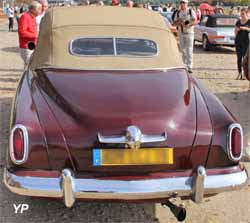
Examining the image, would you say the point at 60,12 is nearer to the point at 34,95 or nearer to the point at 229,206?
the point at 34,95

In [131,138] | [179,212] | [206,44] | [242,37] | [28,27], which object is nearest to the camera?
[131,138]

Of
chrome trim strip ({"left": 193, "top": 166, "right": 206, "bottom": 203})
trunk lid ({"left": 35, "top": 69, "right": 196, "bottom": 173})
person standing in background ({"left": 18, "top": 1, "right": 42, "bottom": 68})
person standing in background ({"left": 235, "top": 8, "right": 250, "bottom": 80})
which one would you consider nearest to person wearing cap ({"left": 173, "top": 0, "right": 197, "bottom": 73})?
person standing in background ({"left": 235, "top": 8, "right": 250, "bottom": 80})

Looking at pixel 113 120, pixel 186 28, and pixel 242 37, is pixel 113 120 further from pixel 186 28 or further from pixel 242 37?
pixel 242 37

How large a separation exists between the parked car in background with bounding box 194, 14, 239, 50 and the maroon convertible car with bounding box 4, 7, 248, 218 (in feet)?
44.3

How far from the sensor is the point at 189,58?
433 inches

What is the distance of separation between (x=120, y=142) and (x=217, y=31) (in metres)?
14.7

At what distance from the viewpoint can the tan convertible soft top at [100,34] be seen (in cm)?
472

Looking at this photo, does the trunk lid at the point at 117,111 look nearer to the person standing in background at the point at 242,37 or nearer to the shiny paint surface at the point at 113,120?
the shiny paint surface at the point at 113,120

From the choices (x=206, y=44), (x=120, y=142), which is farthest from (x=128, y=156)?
(x=206, y=44)

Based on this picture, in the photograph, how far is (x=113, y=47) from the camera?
197 inches

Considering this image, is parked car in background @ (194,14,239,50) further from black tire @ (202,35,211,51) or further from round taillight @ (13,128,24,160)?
round taillight @ (13,128,24,160)

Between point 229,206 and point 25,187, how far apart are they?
1.96m

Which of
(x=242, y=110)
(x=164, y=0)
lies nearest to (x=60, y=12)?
(x=242, y=110)

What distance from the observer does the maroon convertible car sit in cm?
352
